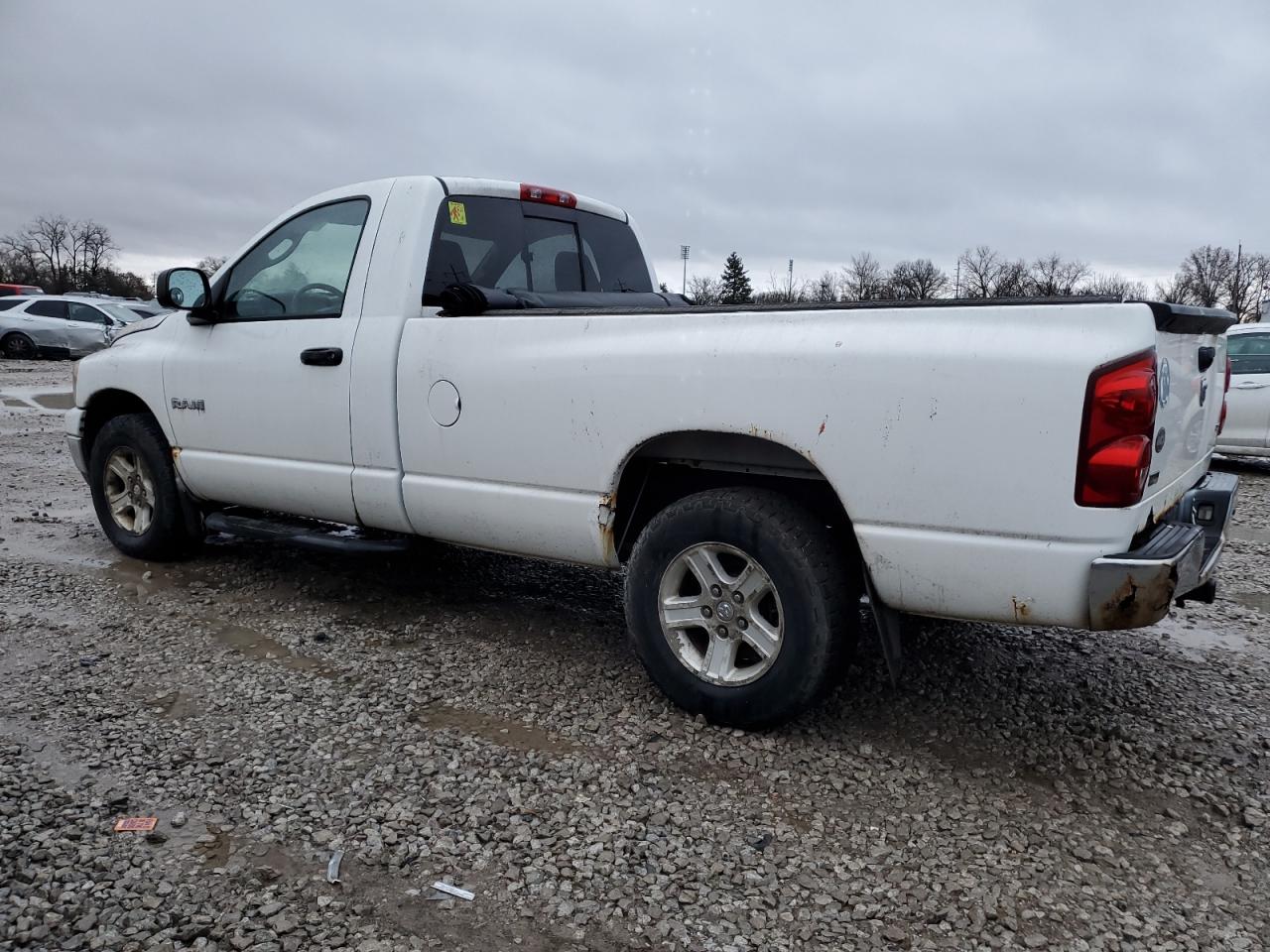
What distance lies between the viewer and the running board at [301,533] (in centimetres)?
428

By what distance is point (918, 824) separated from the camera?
278 cm

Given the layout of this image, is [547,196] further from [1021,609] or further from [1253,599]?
[1253,599]

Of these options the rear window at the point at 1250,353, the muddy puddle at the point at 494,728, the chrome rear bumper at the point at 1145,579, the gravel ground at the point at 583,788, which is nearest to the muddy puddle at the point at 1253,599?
the gravel ground at the point at 583,788

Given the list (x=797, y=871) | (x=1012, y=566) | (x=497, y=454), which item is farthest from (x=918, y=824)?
(x=497, y=454)

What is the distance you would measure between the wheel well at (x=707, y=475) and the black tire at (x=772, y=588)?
0.11m

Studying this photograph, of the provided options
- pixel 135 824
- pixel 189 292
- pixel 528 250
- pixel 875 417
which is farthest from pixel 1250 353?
pixel 135 824

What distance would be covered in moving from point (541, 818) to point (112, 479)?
3.98 meters

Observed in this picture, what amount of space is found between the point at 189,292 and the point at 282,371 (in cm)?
85

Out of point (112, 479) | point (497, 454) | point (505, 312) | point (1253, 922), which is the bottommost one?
point (1253, 922)

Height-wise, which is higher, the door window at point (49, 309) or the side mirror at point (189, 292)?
the door window at point (49, 309)

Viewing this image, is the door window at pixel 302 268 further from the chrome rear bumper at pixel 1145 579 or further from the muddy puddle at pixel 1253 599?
the muddy puddle at pixel 1253 599

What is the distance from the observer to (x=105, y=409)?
18.2 ft

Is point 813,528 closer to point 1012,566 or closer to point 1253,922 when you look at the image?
point 1012,566

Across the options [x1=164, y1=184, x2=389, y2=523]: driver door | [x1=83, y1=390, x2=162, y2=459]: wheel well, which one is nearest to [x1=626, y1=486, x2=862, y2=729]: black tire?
[x1=164, y1=184, x2=389, y2=523]: driver door
